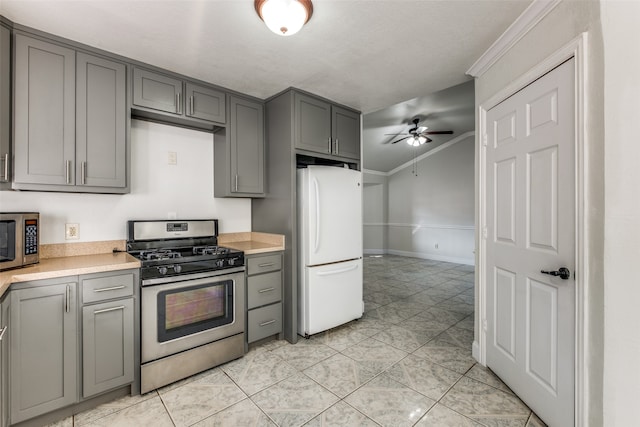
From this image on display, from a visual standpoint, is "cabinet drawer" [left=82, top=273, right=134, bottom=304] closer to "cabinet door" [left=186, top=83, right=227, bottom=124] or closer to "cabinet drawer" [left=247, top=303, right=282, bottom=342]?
"cabinet drawer" [left=247, top=303, right=282, bottom=342]


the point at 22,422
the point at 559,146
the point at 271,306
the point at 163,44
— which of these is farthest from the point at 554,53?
the point at 22,422

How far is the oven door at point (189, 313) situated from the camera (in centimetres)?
201

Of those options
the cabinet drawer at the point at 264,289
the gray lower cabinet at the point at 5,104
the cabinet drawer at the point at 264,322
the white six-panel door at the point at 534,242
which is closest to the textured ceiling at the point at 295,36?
the gray lower cabinet at the point at 5,104

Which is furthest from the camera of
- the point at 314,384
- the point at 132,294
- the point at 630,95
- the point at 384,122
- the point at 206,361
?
the point at 384,122

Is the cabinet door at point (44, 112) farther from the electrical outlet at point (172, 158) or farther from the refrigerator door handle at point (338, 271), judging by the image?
the refrigerator door handle at point (338, 271)

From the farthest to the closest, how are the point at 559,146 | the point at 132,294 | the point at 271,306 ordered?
the point at 271,306 < the point at 132,294 < the point at 559,146

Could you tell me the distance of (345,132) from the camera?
10.6 ft

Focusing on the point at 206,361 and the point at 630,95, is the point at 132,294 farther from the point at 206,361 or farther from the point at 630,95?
the point at 630,95

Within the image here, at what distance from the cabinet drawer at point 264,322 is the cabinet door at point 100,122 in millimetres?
1555

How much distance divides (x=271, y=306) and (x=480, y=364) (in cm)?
188

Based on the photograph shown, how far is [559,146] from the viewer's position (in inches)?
62.4

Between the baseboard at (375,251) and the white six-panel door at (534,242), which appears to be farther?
the baseboard at (375,251)

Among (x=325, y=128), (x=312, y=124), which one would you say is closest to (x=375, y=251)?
(x=325, y=128)

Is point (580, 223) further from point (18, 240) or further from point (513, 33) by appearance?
point (18, 240)
